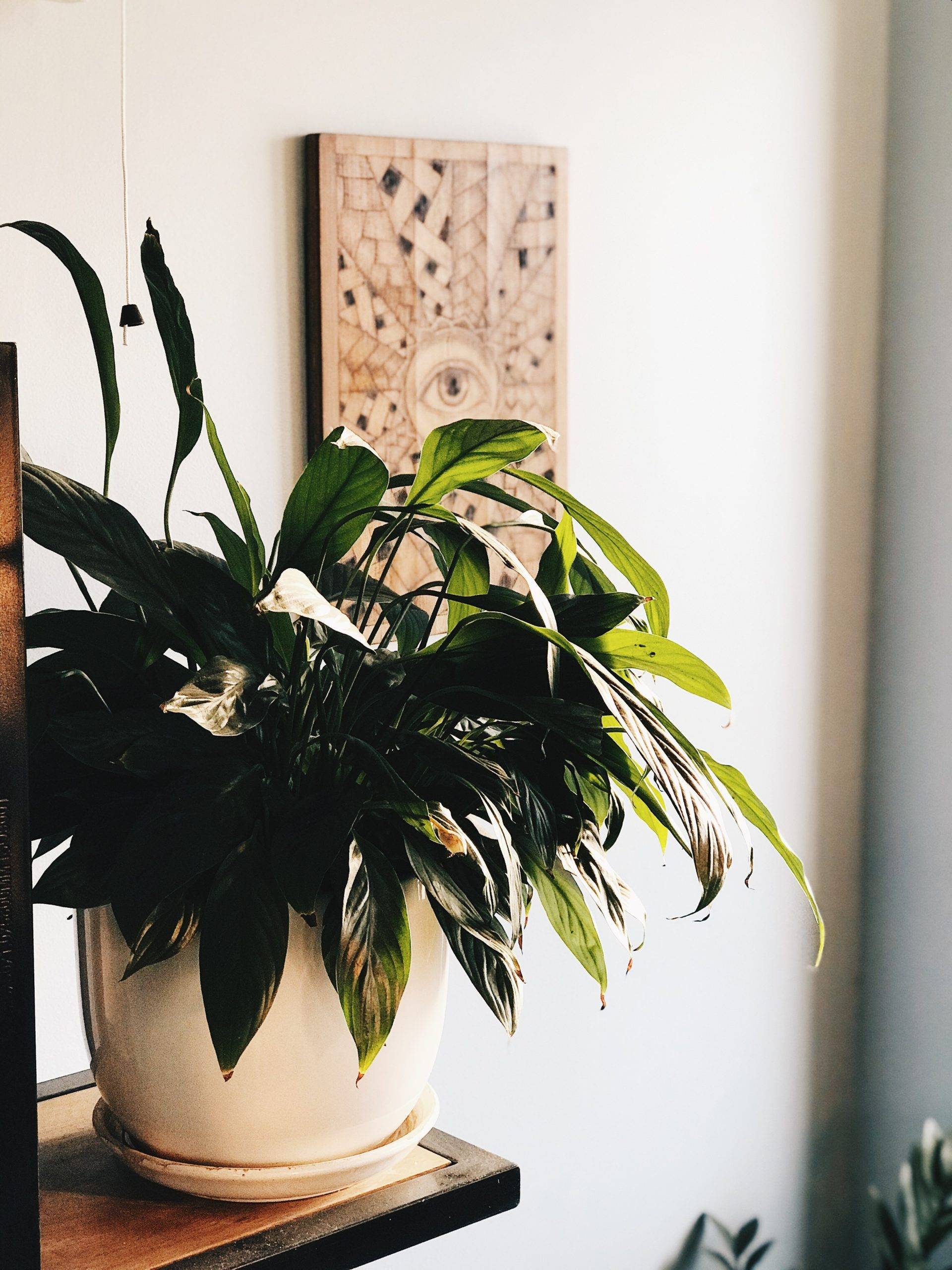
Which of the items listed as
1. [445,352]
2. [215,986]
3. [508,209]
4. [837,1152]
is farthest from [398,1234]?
[837,1152]

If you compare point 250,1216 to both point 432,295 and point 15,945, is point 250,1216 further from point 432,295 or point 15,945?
point 432,295

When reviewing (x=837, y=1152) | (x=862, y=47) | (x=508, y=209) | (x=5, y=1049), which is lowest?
(x=837, y=1152)

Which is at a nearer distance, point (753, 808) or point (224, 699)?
point (224, 699)

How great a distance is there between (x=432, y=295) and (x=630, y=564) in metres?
0.69

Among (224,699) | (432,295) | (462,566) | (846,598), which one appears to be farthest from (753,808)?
(846,598)

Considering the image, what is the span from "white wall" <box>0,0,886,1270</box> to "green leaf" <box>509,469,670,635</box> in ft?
1.86

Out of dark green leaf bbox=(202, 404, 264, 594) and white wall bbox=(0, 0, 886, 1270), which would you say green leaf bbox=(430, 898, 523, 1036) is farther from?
white wall bbox=(0, 0, 886, 1270)

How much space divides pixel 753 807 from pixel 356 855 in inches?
11.0

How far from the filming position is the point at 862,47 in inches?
74.6

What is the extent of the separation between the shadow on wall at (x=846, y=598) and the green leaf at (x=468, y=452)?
3.91 ft

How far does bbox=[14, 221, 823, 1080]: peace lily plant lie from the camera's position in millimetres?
729

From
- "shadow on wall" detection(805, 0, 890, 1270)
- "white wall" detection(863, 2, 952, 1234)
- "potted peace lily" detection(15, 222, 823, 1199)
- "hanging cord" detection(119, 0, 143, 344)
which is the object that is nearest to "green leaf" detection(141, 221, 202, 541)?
"potted peace lily" detection(15, 222, 823, 1199)

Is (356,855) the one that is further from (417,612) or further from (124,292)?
(124,292)

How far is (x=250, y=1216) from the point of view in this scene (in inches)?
31.0
